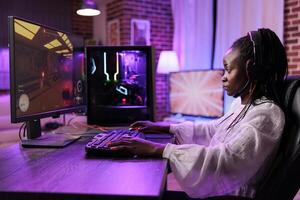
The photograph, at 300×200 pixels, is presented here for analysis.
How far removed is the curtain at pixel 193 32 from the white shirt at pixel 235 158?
3925 mm

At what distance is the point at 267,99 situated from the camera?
1125 millimetres

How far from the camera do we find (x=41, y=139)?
1.48 metres

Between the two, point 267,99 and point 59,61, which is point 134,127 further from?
point 267,99

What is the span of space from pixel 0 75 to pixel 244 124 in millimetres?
4752

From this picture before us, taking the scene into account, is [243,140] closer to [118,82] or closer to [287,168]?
[287,168]

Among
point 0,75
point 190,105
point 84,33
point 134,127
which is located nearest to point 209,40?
point 190,105

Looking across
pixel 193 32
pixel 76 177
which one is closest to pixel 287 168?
pixel 76 177

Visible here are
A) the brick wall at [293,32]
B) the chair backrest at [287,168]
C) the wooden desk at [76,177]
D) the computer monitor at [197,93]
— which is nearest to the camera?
the wooden desk at [76,177]

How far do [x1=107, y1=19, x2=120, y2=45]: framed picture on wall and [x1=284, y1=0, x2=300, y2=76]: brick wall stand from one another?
2.38m

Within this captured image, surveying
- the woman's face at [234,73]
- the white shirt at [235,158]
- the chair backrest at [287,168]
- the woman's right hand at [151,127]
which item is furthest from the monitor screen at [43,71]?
the chair backrest at [287,168]

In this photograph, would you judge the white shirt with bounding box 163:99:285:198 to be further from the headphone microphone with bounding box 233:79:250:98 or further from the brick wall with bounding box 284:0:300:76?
the brick wall with bounding box 284:0:300:76

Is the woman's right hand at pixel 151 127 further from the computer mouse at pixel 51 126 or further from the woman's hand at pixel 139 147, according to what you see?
the computer mouse at pixel 51 126

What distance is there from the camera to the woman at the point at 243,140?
1.00 m

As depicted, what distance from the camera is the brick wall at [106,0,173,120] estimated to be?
16.8 feet
